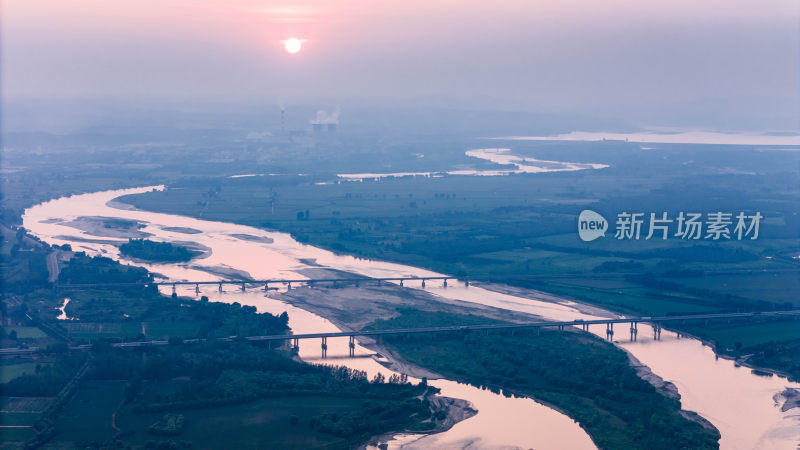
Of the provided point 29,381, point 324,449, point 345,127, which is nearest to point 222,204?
point 29,381

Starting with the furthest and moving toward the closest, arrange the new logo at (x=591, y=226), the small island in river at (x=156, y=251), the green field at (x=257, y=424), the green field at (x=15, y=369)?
the new logo at (x=591, y=226), the small island in river at (x=156, y=251), the green field at (x=15, y=369), the green field at (x=257, y=424)

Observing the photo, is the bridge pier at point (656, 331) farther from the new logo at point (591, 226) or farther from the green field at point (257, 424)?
the new logo at point (591, 226)

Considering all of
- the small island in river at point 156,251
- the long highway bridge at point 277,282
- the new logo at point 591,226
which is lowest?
Answer: the long highway bridge at point 277,282

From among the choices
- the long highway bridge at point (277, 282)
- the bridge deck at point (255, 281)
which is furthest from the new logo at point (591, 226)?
the bridge deck at point (255, 281)

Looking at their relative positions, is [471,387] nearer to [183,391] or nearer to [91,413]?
[183,391]

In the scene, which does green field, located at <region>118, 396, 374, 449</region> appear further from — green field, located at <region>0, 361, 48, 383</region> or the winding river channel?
green field, located at <region>0, 361, 48, 383</region>

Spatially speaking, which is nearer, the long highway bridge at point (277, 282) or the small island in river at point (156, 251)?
the long highway bridge at point (277, 282)
